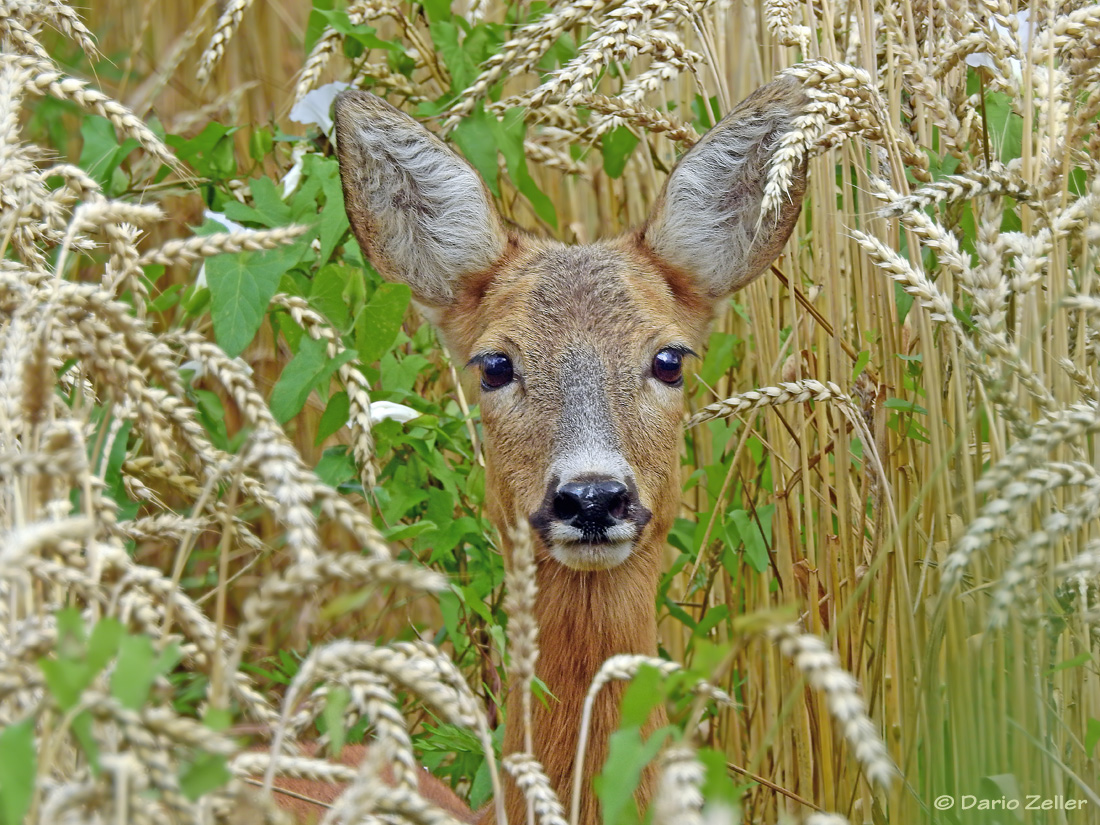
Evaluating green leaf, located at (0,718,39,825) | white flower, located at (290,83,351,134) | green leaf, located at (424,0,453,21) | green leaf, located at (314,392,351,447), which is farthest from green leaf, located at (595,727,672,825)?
white flower, located at (290,83,351,134)

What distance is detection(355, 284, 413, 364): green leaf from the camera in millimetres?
2936

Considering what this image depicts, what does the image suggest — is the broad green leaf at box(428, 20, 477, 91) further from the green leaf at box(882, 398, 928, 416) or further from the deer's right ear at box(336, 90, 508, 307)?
the green leaf at box(882, 398, 928, 416)

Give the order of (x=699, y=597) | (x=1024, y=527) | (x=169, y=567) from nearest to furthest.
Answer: (x=1024, y=527)
(x=699, y=597)
(x=169, y=567)

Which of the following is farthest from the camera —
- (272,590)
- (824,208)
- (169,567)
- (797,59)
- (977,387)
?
(169,567)

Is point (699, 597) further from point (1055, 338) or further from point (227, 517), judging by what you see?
point (227, 517)

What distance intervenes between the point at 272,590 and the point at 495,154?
2407 mm

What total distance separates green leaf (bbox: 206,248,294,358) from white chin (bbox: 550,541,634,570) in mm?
857

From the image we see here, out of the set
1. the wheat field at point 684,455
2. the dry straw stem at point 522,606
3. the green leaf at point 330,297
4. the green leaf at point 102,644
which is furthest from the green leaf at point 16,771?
the green leaf at point 330,297

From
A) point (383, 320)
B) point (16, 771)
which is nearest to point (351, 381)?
point (383, 320)

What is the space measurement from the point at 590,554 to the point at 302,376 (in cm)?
79

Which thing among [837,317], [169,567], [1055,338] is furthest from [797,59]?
[169,567]

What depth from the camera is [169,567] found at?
5418mm

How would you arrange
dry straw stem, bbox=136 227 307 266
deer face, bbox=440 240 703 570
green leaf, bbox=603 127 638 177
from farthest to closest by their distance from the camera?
green leaf, bbox=603 127 638 177 → deer face, bbox=440 240 703 570 → dry straw stem, bbox=136 227 307 266

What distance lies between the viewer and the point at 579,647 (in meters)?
2.98
